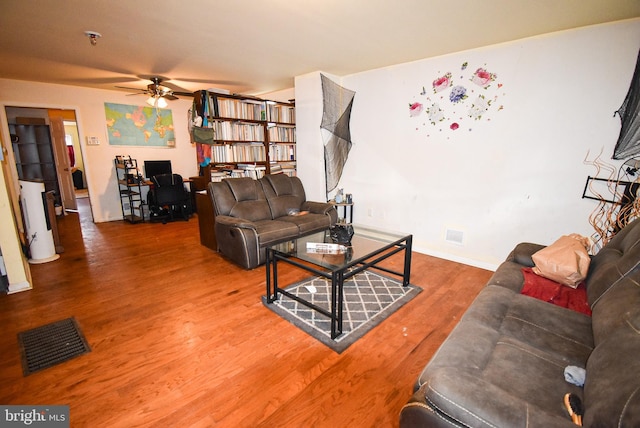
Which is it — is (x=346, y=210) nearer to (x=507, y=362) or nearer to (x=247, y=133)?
(x=247, y=133)

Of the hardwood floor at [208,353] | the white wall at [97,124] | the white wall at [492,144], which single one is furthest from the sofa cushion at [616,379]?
the white wall at [97,124]

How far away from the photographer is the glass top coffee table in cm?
188

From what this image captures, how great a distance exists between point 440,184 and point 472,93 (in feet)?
3.25

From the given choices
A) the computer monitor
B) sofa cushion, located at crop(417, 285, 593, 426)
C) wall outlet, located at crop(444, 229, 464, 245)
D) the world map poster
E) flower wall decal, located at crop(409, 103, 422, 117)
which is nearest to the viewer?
sofa cushion, located at crop(417, 285, 593, 426)

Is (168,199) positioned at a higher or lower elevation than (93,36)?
lower

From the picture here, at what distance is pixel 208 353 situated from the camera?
1.76 m

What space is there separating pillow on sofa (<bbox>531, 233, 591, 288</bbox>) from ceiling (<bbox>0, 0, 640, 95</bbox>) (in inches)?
65.6

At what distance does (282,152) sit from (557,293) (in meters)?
4.13

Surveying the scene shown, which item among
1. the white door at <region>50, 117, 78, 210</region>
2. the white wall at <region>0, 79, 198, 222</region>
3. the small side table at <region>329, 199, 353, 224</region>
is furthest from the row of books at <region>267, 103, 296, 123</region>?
the white door at <region>50, 117, 78, 210</region>

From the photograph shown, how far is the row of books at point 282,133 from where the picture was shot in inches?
185

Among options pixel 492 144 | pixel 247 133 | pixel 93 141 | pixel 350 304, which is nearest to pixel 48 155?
pixel 93 141

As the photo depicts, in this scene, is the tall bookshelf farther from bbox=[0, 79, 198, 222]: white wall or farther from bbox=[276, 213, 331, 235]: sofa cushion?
bbox=[0, 79, 198, 222]: white wall

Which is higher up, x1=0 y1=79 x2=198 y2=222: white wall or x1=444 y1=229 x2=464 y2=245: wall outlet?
x1=0 y1=79 x2=198 y2=222: white wall

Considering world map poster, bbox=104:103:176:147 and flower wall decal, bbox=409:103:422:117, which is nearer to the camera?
flower wall decal, bbox=409:103:422:117
